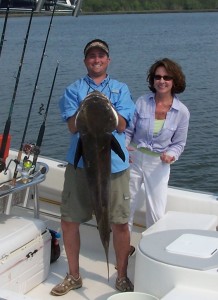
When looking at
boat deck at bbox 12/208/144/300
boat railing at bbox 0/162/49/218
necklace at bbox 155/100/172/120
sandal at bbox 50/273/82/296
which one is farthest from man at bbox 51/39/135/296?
necklace at bbox 155/100/172/120

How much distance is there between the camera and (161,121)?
372 centimetres

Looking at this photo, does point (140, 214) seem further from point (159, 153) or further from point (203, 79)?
point (203, 79)

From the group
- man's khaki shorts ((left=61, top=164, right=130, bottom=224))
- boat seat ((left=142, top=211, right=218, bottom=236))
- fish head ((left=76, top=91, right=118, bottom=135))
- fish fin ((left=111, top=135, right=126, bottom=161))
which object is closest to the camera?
fish head ((left=76, top=91, right=118, bottom=135))

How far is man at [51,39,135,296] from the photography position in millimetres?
3291

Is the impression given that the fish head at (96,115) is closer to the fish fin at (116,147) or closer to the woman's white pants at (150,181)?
the fish fin at (116,147)

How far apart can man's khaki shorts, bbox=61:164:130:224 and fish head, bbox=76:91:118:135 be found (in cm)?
43

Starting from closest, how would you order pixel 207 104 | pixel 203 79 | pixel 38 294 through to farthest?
pixel 38 294
pixel 207 104
pixel 203 79

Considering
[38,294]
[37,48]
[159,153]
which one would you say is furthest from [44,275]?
[37,48]

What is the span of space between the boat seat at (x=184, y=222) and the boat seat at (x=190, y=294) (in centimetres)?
63

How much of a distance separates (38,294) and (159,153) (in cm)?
121

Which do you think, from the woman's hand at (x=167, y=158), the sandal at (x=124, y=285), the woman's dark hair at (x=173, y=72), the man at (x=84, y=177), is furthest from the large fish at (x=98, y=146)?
the woman's dark hair at (x=173, y=72)

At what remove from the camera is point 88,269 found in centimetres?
405

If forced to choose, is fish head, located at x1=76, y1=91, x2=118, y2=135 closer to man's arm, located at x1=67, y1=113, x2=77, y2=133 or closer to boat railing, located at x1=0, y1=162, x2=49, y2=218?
man's arm, located at x1=67, y1=113, x2=77, y2=133

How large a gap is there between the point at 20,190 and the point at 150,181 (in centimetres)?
85
